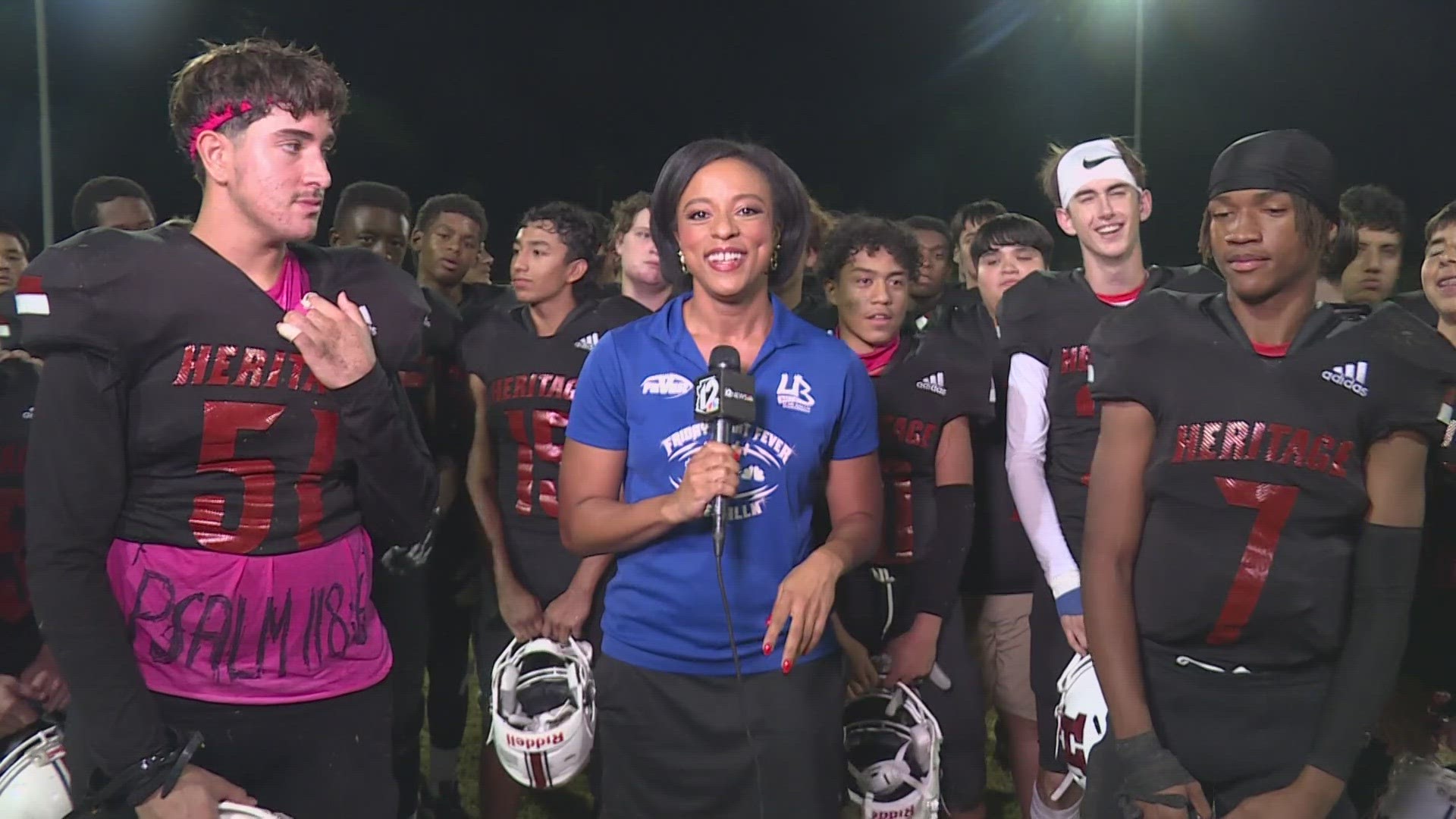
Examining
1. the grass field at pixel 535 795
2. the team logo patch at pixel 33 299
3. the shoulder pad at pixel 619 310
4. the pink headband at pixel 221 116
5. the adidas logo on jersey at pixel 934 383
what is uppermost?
the pink headband at pixel 221 116

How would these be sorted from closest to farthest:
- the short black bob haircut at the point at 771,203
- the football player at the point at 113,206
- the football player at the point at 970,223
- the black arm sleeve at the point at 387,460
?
the black arm sleeve at the point at 387,460, the short black bob haircut at the point at 771,203, the football player at the point at 113,206, the football player at the point at 970,223

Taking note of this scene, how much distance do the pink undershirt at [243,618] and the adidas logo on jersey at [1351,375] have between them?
2159mm

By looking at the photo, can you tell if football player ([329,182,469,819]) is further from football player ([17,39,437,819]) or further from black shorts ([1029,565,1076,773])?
black shorts ([1029,565,1076,773])

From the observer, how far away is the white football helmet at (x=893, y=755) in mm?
3275

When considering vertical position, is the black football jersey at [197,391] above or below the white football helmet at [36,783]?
above

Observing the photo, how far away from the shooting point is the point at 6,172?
1123 centimetres

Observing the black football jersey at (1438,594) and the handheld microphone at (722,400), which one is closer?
the handheld microphone at (722,400)

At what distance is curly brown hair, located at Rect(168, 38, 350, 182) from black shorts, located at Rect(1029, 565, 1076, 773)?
286cm

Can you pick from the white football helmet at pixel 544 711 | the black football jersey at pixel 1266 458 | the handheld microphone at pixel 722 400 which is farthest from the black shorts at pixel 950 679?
the handheld microphone at pixel 722 400

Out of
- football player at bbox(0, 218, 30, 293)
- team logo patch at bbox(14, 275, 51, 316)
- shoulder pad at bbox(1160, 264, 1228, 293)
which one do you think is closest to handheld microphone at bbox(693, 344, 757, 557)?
team logo patch at bbox(14, 275, 51, 316)

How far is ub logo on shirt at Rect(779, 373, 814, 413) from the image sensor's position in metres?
2.66

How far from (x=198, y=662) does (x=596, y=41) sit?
63.1 ft

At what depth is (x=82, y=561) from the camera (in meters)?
2.18

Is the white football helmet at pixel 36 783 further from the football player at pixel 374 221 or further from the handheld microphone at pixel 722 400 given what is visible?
the football player at pixel 374 221
